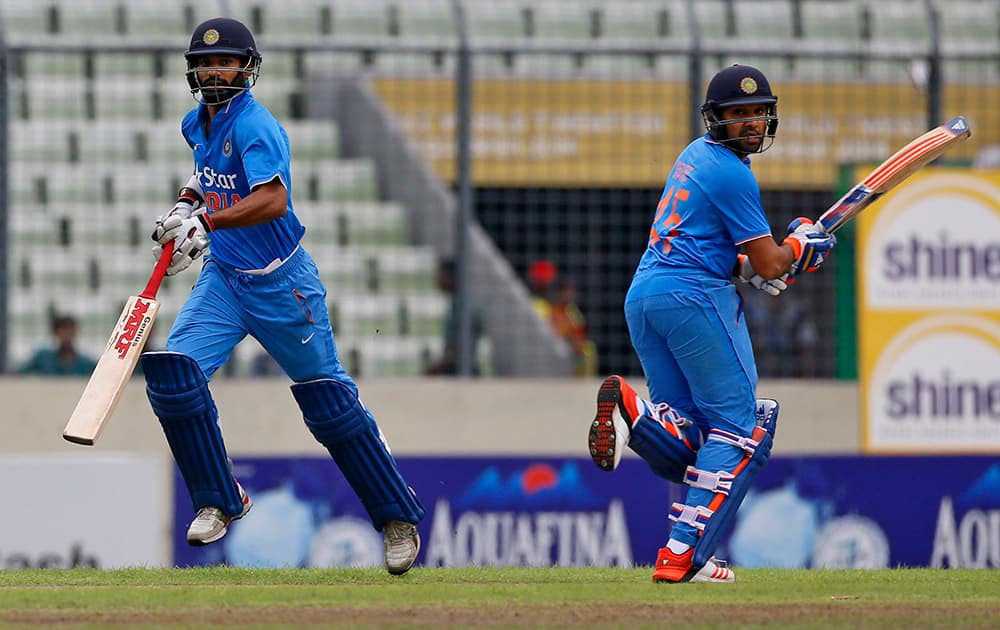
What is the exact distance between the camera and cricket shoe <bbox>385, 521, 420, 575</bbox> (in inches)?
Answer: 298

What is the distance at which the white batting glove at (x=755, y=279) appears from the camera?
7.33 meters

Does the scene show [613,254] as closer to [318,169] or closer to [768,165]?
[768,165]

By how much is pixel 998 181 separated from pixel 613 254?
249cm

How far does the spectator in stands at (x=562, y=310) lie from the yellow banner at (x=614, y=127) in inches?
23.4

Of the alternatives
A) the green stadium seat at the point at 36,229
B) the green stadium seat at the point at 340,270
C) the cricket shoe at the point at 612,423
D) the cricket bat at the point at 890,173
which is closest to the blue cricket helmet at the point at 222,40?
the cricket shoe at the point at 612,423

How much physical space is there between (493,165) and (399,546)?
206 inches

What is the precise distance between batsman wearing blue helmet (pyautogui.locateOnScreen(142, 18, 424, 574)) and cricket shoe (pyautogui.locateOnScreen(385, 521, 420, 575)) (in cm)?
27

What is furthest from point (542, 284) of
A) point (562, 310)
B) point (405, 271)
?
point (405, 271)

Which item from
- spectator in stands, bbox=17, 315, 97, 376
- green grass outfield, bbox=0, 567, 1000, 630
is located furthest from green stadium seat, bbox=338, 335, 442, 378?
green grass outfield, bbox=0, 567, 1000, 630

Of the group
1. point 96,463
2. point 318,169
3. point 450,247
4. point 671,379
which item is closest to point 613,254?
point 450,247

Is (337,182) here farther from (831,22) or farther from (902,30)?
(902,30)

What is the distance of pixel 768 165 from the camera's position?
1262 cm

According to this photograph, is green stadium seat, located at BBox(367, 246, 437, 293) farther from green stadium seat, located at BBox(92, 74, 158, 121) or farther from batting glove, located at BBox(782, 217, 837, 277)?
batting glove, located at BBox(782, 217, 837, 277)

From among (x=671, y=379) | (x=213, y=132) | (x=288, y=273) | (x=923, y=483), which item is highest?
(x=213, y=132)
